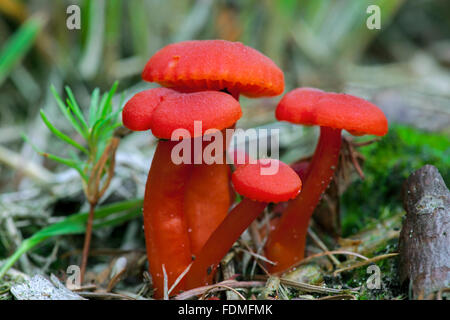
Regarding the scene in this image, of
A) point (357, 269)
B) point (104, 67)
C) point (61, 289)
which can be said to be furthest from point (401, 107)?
point (61, 289)

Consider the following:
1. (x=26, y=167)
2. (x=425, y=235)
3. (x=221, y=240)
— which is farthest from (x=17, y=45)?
(x=425, y=235)

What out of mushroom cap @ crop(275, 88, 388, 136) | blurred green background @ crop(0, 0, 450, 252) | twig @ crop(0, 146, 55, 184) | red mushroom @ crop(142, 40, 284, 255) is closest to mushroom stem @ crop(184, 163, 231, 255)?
red mushroom @ crop(142, 40, 284, 255)

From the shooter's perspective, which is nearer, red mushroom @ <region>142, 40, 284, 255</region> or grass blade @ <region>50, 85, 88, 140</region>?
red mushroom @ <region>142, 40, 284, 255</region>

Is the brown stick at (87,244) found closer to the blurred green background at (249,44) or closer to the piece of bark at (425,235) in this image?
the blurred green background at (249,44)

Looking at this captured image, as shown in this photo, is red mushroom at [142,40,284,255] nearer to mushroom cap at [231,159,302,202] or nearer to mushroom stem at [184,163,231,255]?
mushroom stem at [184,163,231,255]

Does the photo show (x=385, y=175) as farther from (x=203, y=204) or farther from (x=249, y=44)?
(x=249, y=44)

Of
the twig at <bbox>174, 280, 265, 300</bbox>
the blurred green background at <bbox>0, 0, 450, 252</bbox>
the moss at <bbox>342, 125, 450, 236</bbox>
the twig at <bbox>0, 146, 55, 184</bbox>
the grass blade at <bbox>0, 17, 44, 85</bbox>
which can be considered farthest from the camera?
the grass blade at <bbox>0, 17, 44, 85</bbox>

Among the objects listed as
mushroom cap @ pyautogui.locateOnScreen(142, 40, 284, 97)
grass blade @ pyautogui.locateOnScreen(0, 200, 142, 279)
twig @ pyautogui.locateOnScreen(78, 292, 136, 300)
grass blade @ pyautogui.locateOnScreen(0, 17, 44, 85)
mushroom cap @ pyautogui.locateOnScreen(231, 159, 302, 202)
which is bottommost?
twig @ pyautogui.locateOnScreen(78, 292, 136, 300)

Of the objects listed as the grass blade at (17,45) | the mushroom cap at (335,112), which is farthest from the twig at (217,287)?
the grass blade at (17,45)
